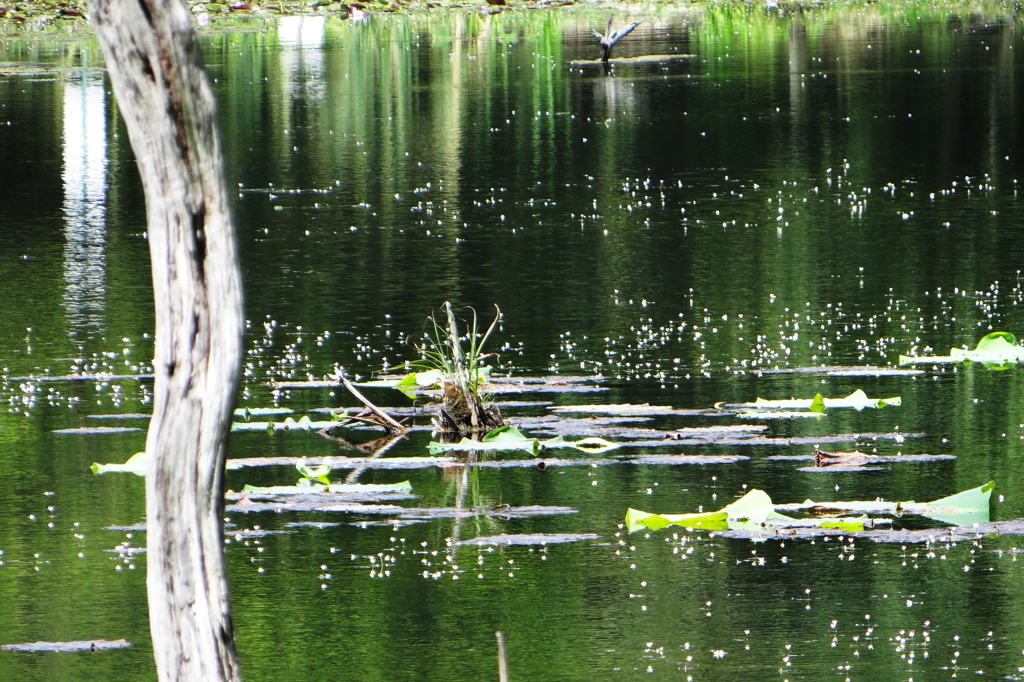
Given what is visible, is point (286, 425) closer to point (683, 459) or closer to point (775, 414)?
point (683, 459)

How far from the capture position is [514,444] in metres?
13.5

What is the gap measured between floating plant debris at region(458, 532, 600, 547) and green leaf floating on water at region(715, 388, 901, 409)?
3336 millimetres

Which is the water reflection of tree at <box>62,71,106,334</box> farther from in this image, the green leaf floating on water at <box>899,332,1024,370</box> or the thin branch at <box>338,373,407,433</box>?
the green leaf floating on water at <box>899,332,1024,370</box>

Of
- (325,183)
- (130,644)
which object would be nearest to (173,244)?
(130,644)

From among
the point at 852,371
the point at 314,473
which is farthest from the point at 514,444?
the point at 852,371

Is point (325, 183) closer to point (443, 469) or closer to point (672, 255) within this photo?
point (672, 255)

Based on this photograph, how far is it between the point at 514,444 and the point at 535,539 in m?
2.23

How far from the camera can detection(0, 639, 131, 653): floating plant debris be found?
9500 millimetres

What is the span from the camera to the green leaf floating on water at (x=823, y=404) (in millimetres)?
14289

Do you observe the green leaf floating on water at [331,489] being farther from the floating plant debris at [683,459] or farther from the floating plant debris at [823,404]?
the floating plant debris at [823,404]

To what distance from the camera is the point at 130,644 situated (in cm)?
958

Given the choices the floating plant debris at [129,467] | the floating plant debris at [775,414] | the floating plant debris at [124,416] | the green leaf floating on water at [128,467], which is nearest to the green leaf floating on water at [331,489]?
the floating plant debris at [129,467]

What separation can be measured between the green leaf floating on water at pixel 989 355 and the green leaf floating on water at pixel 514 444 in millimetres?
3761

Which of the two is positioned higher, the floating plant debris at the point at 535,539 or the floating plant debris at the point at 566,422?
the floating plant debris at the point at 566,422
